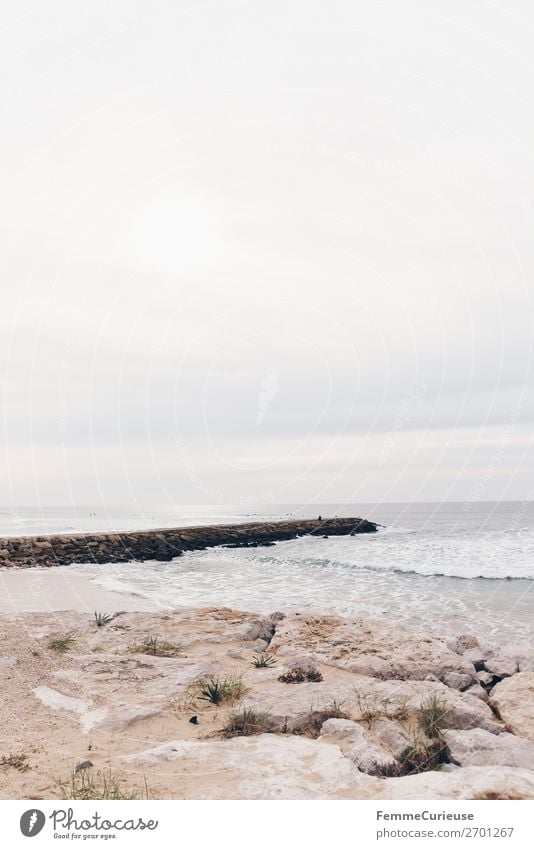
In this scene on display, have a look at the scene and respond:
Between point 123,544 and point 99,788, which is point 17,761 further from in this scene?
point 123,544

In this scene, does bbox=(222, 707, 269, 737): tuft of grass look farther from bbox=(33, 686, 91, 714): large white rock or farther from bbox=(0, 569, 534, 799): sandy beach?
bbox=(33, 686, 91, 714): large white rock

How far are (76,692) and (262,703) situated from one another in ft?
9.86

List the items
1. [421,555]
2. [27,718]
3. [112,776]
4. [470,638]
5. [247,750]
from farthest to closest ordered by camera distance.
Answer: [421,555]
[470,638]
[27,718]
[247,750]
[112,776]

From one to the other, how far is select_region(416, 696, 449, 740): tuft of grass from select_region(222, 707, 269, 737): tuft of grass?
2056 mm

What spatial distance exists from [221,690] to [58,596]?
13.5m

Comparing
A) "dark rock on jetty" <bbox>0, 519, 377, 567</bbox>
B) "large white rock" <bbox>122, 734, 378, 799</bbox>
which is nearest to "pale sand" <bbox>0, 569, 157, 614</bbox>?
"dark rock on jetty" <bbox>0, 519, 377, 567</bbox>

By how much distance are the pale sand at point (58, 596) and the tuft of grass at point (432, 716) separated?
36.4 ft

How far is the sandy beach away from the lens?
522 centimetres

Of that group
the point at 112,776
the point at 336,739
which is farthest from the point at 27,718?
Result: the point at 336,739

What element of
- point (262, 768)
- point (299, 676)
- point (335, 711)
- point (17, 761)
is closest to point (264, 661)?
point (299, 676)
